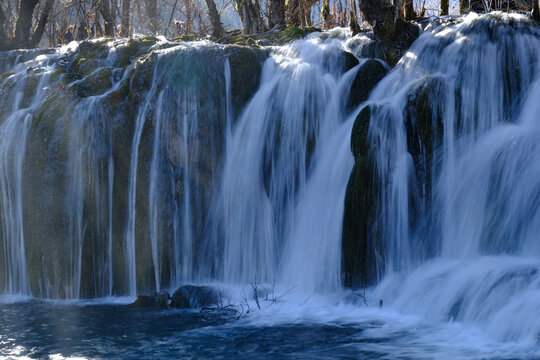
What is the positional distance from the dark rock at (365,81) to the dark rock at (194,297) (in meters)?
2.92

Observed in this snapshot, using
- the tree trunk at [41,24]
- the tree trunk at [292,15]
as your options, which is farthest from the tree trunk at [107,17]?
the tree trunk at [292,15]

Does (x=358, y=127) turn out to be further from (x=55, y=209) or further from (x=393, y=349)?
(x=55, y=209)

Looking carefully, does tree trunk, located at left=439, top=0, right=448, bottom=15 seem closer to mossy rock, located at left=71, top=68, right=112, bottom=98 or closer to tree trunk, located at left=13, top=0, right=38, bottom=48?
mossy rock, located at left=71, top=68, right=112, bottom=98

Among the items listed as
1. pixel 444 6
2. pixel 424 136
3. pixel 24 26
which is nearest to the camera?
pixel 424 136

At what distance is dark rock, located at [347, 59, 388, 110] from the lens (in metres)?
9.06

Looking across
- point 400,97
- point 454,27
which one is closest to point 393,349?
point 400,97

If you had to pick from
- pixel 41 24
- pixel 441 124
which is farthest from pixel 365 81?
pixel 41 24

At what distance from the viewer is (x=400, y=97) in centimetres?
827

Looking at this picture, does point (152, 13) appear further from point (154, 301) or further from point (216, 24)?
point (154, 301)

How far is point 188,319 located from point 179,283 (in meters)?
1.73

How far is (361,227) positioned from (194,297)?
78.1 inches

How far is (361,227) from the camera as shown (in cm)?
760

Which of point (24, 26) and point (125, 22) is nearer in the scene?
point (24, 26)

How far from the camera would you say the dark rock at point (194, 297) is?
7.81 metres
